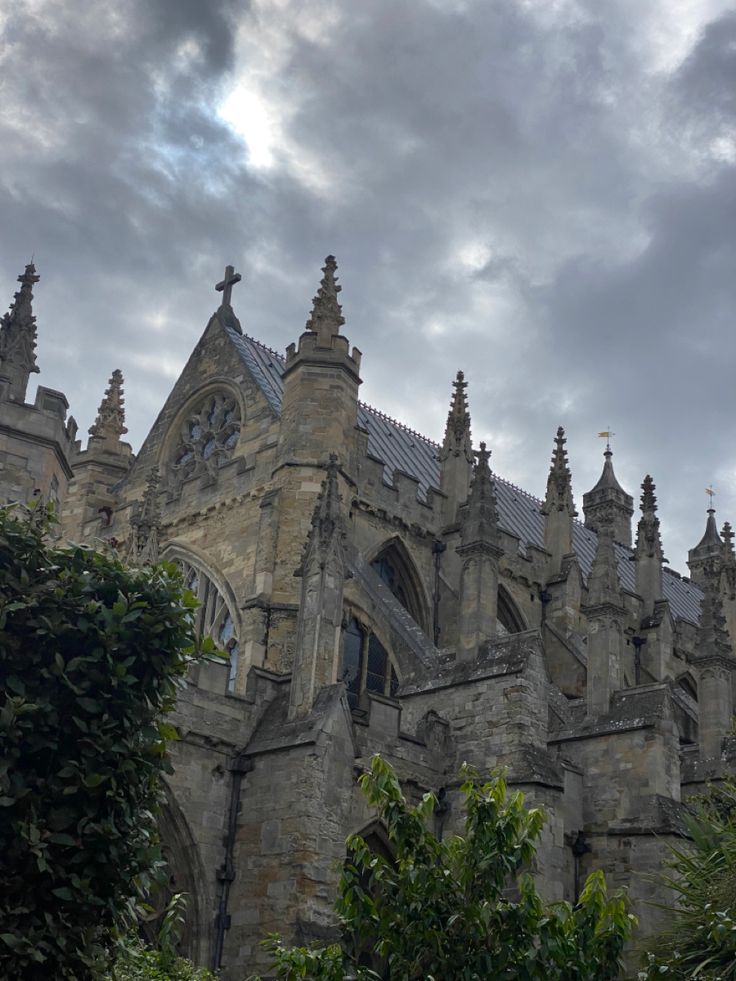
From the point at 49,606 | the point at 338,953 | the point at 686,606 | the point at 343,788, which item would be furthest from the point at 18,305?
the point at 686,606

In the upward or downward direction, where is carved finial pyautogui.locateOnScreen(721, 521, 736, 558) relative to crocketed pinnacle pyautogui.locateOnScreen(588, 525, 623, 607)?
upward

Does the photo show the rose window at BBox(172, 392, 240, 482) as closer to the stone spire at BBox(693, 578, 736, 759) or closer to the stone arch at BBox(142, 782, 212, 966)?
the stone spire at BBox(693, 578, 736, 759)

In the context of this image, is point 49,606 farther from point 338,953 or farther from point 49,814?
point 338,953

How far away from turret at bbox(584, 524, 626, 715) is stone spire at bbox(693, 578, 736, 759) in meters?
2.15

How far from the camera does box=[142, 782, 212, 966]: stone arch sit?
20.3 metres

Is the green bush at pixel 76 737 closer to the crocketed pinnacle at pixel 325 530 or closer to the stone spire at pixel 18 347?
the stone spire at pixel 18 347

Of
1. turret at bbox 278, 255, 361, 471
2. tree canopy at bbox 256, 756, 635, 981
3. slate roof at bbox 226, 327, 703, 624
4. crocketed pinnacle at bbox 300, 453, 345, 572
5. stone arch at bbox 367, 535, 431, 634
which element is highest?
slate roof at bbox 226, 327, 703, 624

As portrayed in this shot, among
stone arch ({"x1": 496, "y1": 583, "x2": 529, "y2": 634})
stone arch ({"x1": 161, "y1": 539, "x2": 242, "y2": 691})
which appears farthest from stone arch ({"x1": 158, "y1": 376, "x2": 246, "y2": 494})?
stone arch ({"x1": 496, "y1": 583, "x2": 529, "y2": 634})

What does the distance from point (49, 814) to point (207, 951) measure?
994 centimetres

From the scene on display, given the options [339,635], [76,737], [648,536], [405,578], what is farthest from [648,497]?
[76,737]

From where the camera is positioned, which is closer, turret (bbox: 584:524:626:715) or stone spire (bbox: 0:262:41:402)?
stone spire (bbox: 0:262:41:402)

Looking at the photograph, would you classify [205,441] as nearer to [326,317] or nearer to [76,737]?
[326,317]

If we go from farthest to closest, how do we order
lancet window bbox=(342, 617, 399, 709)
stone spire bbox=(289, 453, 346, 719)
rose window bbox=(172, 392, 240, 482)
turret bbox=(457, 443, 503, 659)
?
rose window bbox=(172, 392, 240, 482) → lancet window bbox=(342, 617, 399, 709) → turret bbox=(457, 443, 503, 659) → stone spire bbox=(289, 453, 346, 719)

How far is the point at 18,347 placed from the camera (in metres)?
21.1
